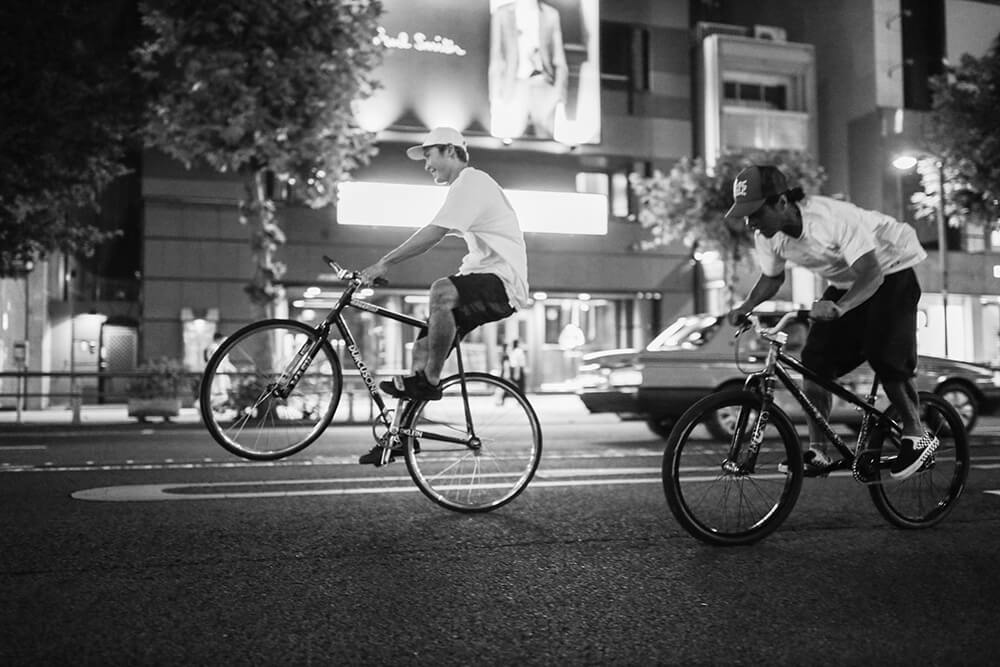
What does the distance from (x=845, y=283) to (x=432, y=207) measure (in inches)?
956

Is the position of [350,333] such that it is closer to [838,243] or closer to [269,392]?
[269,392]

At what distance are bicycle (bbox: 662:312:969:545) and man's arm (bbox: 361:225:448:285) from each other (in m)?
1.62

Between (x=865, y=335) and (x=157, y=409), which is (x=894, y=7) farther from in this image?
(x=865, y=335)

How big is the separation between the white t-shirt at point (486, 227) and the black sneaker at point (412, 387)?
629 millimetres

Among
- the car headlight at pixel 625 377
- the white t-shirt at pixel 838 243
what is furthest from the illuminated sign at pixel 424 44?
the white t-shirt at pixel 838 243

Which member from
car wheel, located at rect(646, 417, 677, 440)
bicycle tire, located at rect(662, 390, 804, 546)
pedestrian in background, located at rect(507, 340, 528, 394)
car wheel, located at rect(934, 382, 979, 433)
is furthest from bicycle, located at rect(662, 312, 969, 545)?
pedestrian in background, located at rect(507, 340, 528, 394)

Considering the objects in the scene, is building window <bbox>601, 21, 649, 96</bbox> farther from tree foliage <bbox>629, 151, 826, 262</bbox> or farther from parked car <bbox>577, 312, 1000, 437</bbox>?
parked car <bbox>577, 312, 1000, 437</bbox>

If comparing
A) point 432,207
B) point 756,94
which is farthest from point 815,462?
point 756,94

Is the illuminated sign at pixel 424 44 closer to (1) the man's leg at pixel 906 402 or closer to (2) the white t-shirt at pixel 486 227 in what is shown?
(2) the white t-shirt at pixel 486 227

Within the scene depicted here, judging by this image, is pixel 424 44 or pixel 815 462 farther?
pixel 424 44

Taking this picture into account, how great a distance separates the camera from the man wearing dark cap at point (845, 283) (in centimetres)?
445

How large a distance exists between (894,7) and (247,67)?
2481 centimetres

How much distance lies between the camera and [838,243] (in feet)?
14.8

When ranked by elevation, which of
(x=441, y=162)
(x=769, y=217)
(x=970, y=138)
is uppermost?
(x=970, y=138)
